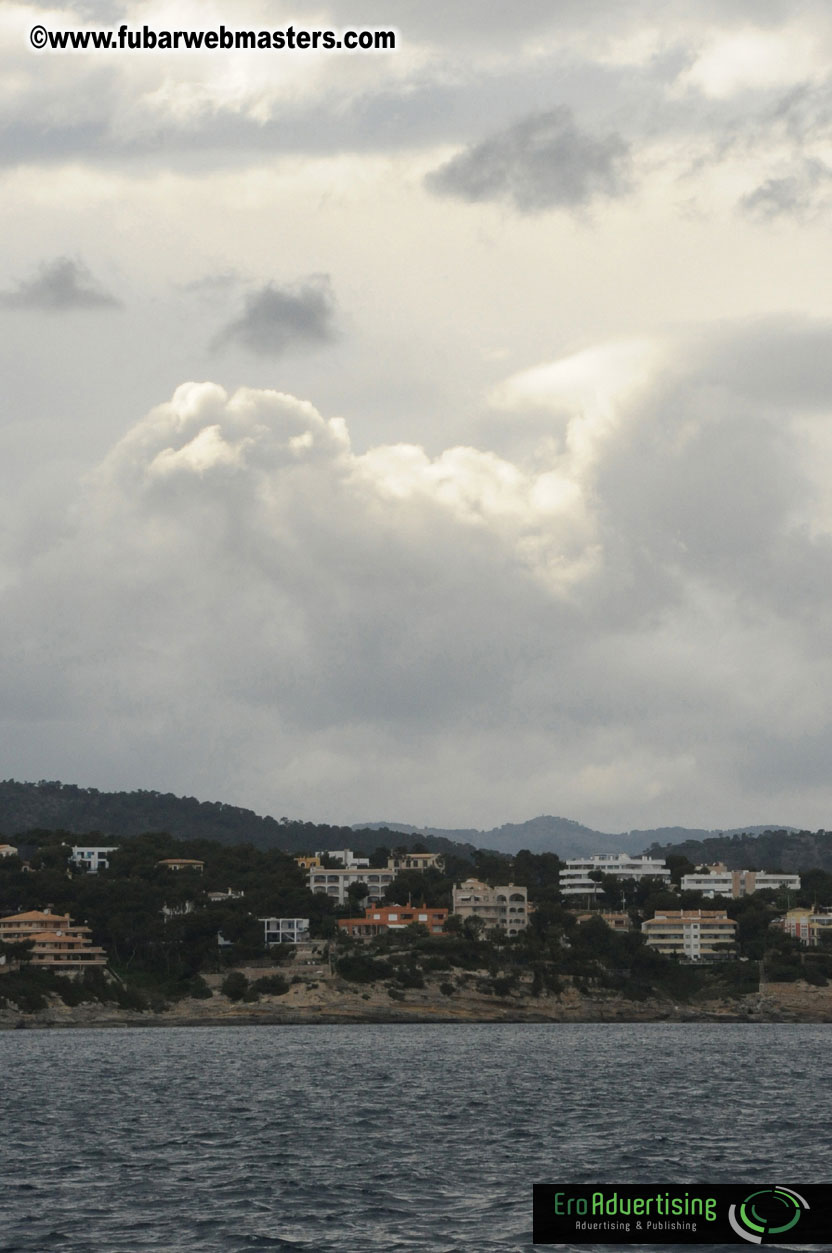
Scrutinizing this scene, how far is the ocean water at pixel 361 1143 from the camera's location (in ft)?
199

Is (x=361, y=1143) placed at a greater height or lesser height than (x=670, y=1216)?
lesser

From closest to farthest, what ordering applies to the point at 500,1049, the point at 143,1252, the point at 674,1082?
the point at 143,1252 < the point at 674,1082 < the point at 500,1049

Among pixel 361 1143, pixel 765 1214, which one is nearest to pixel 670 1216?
pixel 765 1214

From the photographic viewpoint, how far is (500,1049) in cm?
18338

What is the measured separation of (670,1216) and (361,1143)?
39.6m

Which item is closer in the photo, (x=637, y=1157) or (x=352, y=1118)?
(x=637, y=1157)

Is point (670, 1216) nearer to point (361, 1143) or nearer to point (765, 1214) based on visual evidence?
point (765, 1214)

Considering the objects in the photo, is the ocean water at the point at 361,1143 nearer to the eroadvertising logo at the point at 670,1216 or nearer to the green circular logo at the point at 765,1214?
the green circular logo at the point at 765,1214

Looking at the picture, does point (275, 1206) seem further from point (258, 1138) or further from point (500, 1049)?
point (500, 1049)

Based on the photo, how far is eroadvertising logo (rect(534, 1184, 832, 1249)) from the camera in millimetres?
48938

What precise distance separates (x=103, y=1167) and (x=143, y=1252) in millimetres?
22737

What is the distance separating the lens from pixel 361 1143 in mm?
87312

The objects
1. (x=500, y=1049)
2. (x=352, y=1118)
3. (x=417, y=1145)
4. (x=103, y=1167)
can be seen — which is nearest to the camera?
(x=103, y=1167)

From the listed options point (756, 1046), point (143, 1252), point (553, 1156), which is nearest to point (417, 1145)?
point (553, 1156)
